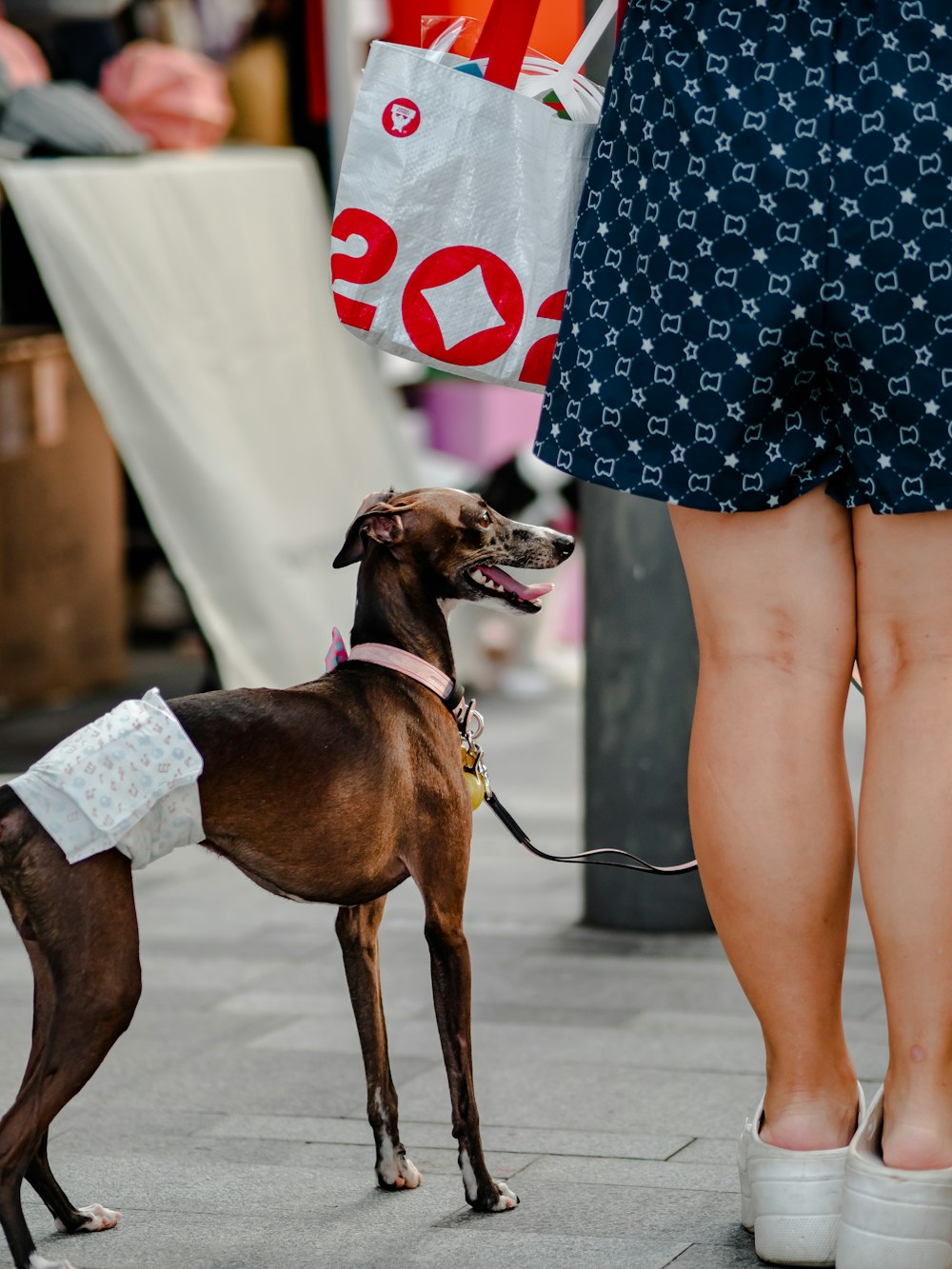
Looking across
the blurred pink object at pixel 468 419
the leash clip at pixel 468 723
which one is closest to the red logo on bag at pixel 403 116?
the leash clip at pixel 468 723

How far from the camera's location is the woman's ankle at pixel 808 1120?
2.07 meters

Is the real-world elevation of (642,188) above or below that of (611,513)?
above

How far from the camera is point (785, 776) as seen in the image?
80.4 inches

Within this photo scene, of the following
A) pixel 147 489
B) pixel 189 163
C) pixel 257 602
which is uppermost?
pixel 189 163

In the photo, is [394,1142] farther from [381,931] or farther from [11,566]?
[11,566]

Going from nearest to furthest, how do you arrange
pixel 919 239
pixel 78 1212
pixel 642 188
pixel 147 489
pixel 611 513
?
pixel 919 239
pixel 642 188
pixel 78 1212
pixel 611 513
pixel 147 489

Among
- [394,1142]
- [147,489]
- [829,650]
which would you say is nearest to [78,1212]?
[394,1142]

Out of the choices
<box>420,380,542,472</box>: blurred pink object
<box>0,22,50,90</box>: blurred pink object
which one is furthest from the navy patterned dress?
<box>420,380,542,472</box>: blurred pink object

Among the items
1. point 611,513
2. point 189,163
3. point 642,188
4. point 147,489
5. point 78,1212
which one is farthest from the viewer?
point 189,163

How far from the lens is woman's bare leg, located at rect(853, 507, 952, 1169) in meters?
1.96

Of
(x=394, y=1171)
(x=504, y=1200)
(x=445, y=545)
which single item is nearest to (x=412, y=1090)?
(x=394, y=1171)

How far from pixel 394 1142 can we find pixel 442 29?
140 cm

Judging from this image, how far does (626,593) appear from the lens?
3904mm

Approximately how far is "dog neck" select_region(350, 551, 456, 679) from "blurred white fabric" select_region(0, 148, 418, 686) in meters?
3.48
